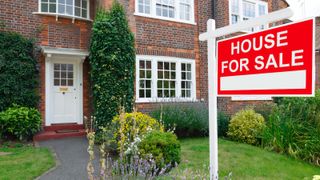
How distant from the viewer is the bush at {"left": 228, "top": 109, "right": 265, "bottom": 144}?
8211 mm

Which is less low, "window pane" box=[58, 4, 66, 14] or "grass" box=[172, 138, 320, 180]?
"window pane" box=[58, 4, 66, 14]

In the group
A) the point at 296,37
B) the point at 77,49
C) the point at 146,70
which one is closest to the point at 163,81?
the point at 146,70

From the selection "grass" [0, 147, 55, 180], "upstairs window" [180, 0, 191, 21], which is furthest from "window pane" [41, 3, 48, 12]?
"upstairs window" [180, 0, 191, 21]

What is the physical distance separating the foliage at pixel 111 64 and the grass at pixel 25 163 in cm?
227

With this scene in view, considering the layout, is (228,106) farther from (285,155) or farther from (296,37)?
→ (296,37)

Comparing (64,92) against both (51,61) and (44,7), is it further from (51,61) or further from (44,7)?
(44,7)

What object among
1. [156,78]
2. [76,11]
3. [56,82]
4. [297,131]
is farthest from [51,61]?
[297,131]

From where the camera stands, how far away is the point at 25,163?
580cm

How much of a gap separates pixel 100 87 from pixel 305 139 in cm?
601

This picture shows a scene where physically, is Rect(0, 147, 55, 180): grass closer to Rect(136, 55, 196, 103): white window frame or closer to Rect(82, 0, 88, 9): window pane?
Rect(136, 55, 196, 103): white window frame

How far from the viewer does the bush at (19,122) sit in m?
7.91

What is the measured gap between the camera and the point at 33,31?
9180mm

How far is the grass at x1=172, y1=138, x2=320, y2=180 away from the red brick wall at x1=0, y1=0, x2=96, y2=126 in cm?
534

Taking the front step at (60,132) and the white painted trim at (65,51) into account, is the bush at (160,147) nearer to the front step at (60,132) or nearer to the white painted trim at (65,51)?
the front step at (60,132)
